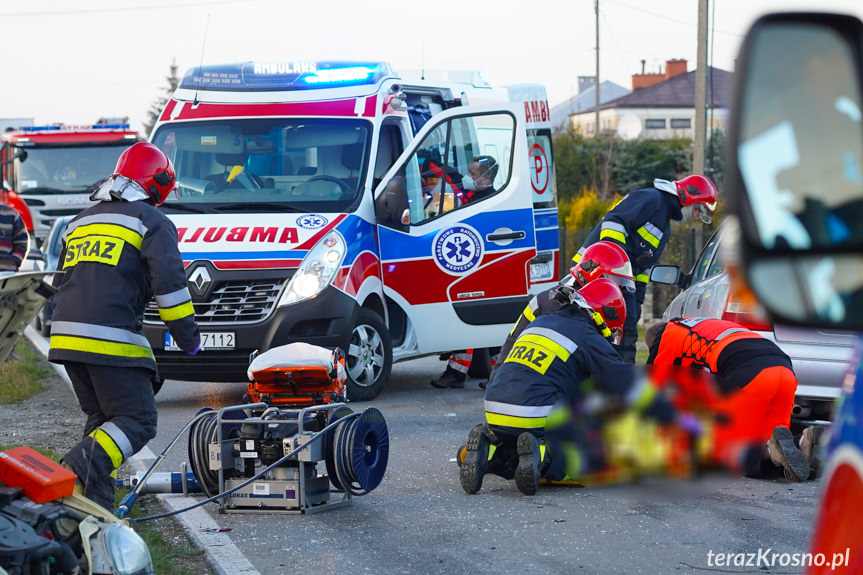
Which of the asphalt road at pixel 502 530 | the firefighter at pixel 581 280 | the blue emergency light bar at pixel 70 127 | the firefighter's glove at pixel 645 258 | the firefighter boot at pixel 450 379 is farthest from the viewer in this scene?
the blue emergency light bar at pixel 70 127

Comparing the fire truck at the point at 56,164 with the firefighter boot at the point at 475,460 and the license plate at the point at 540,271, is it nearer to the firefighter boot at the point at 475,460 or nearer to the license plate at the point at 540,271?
the license plate at the point at 540,271

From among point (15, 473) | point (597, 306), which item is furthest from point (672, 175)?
point (15, 473)

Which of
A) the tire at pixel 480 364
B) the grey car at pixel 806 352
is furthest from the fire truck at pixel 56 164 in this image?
the grey car at pixel 806 352

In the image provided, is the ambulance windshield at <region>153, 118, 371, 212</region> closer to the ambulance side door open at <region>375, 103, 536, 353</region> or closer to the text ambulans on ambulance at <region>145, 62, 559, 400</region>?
the text ambulans on ambulance at <region>145, 62, 559, 400</region>

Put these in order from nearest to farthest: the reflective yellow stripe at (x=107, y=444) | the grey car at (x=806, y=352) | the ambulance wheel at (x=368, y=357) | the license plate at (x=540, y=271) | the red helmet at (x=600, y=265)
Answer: the reflective yellow stripe at (x=107, y=444) < the grey car at (x=806, y=352) < the red helmet at (x=600, y=265) < the ambulance wheel at (x=368, y=357) < the license plate at (x=540, y=271)

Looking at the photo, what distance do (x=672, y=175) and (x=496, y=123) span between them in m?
34.9

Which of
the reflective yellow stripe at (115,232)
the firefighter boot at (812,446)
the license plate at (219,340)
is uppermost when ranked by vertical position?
the reflective yellow stripe at (115,232)

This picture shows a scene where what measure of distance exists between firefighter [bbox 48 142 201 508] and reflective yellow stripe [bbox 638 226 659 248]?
4730 mm

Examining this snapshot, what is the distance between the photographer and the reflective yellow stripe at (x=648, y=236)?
9.42m

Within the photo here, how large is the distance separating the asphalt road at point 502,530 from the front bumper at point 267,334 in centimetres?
200

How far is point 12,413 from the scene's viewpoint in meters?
9.45

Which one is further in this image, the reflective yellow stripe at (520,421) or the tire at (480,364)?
the tire at (480,364)

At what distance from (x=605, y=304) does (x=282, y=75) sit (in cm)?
510

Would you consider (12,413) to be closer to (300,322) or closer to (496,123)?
(300,322)
